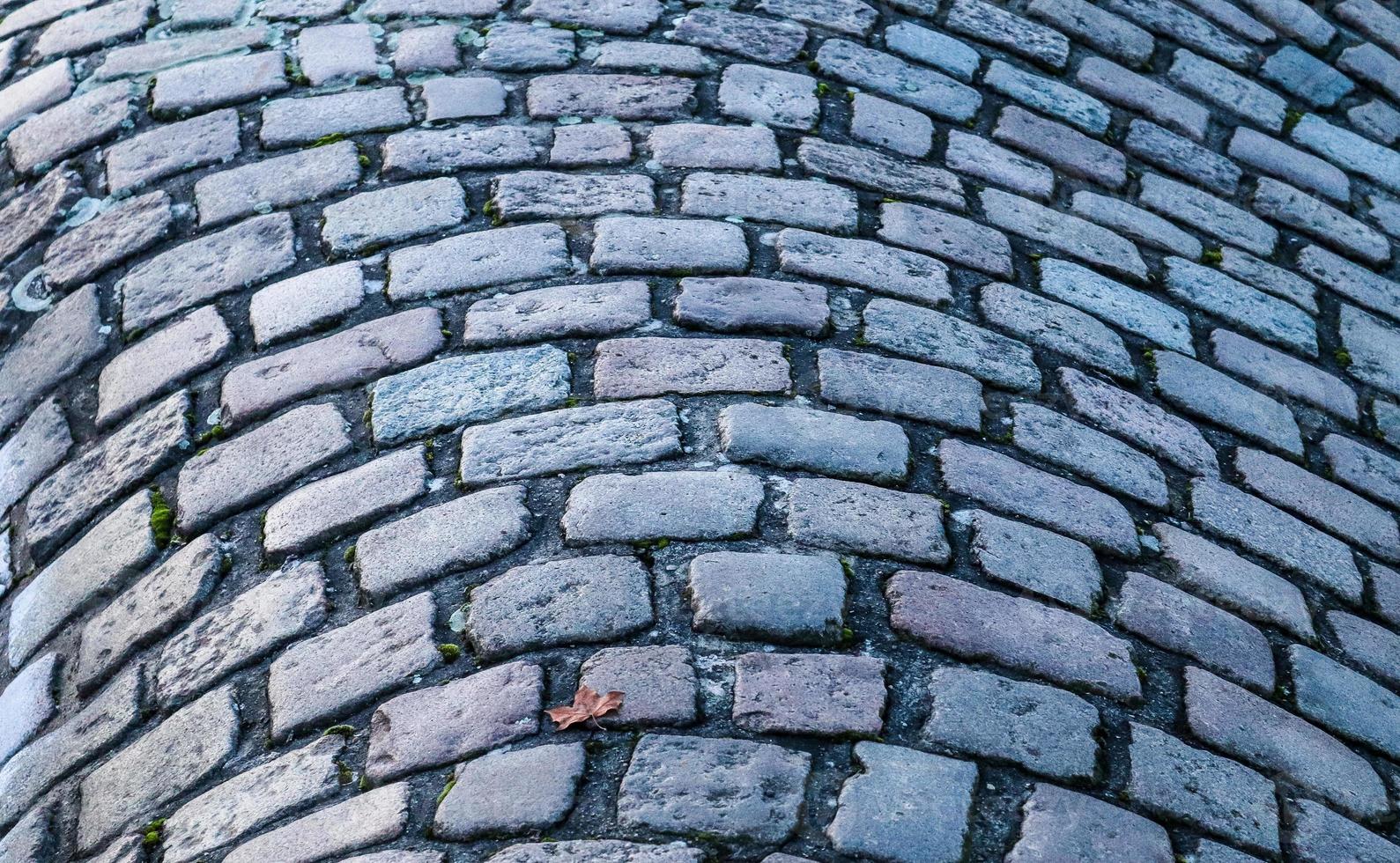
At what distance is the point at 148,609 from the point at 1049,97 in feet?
7.50

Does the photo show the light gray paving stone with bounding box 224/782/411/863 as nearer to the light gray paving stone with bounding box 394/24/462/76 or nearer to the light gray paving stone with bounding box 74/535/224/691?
the light gray paving stone with bounding box 74/535/224/691

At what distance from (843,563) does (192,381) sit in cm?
122

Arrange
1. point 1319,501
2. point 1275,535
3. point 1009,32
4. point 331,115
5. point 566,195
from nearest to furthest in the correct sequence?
point 1275,535 → point 1319,501 → point 566,195 → point 331,115 → point 1009,32

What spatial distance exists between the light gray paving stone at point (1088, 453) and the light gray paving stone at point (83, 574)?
4.81ft

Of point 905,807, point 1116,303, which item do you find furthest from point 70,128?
point 905,807

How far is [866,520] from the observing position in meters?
2.13

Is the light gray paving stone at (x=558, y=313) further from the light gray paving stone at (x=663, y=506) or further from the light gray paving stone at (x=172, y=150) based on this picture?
the light gray paving stone at (x=172, y=150)

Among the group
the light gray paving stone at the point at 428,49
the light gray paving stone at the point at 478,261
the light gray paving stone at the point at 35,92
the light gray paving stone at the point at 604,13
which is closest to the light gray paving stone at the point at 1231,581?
the light gray paving stone at the point at 478,261

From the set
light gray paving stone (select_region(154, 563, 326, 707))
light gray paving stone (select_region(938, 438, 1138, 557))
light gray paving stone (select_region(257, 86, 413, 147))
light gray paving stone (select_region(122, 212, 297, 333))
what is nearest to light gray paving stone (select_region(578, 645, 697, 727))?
light gray paving stone (select_region(154, 563, 326, 707))

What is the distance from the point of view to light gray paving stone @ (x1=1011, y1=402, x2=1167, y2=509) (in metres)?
2.35

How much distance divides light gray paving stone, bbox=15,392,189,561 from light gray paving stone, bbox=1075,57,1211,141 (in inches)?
87.6

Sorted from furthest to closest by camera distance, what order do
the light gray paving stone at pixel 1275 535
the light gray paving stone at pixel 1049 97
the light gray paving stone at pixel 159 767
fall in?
the light gray paving stone at pixel 1049 97
the light gray paving stone at pixel 1275 535
the light gray paving stone at pixel 159 767

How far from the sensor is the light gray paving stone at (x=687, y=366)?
2.30 metres

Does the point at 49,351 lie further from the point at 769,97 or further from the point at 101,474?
the point at 769,97
